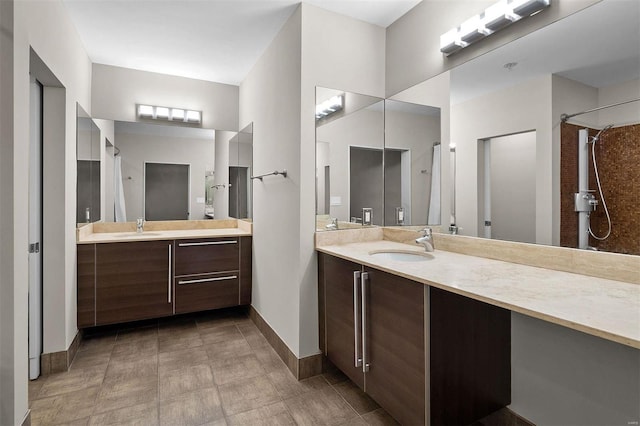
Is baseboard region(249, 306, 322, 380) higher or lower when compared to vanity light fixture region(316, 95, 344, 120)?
lower

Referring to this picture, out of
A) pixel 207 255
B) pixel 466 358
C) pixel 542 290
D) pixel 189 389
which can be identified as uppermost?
pixel 542 290

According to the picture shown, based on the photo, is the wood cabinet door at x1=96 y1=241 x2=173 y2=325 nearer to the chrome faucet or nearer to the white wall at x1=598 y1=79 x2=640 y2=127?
the chrome faucet

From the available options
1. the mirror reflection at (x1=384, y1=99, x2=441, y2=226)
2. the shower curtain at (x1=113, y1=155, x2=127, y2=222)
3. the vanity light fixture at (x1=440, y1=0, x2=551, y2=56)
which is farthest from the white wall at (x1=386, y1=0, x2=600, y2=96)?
the shower curtain at (x1=113, y1=155, x2=127, y2=222)

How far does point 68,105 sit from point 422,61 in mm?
2474

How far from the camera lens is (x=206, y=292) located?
3057mm

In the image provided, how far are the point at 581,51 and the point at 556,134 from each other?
0.36 m

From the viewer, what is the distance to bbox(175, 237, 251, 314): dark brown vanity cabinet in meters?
2.97

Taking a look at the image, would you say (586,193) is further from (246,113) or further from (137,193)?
(137,193)

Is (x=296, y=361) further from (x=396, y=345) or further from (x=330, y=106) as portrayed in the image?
(x=330, y=106)

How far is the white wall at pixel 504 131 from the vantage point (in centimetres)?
151

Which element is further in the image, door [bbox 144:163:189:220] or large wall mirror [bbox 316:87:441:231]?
door [bbox 144:163:189:220]

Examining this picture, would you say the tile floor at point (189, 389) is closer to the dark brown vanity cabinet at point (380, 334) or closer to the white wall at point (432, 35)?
the dark brown vanity cabinet at point (380, 334)

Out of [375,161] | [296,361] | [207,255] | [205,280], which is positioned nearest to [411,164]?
[375,161]

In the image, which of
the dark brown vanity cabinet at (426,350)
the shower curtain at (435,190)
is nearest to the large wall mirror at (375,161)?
the shower curtain at (435,190)
